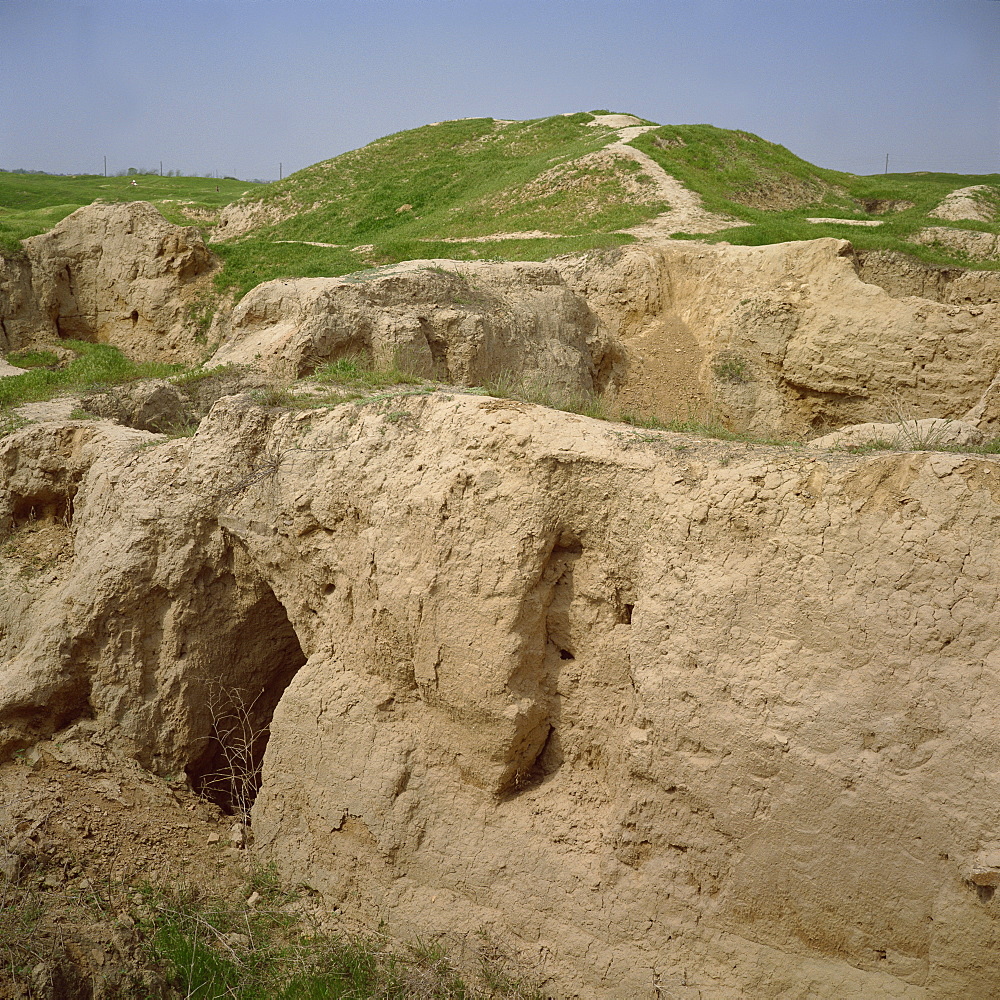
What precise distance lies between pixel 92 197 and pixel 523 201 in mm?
20088

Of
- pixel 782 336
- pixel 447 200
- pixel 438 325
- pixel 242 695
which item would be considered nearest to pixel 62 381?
pixel 438 325

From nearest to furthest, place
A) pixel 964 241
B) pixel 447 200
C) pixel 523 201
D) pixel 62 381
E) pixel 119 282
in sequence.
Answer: pixel 62 381
pixel 964 241
pixel 119 282
pixel 523 201
pixel 447 200

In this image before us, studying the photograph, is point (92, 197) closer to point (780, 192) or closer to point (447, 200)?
point (447, 200)

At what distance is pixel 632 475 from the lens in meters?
6.11

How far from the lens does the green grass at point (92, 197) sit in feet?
73.0

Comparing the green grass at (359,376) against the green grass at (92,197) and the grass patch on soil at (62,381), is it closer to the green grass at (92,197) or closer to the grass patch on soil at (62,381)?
the grass patch on soil at (62,381)

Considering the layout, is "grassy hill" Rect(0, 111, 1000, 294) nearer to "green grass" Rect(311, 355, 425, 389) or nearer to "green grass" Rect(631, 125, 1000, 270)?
"green grass" Rect(631, 125, 1000, 270)

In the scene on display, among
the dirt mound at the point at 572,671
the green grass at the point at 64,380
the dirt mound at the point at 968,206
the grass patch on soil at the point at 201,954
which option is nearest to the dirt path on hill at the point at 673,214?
the dirt mound at the point at 968,206

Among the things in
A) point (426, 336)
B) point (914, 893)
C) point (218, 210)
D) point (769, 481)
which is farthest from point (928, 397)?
point (218, 210)

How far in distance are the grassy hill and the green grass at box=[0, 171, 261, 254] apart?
0.15 m

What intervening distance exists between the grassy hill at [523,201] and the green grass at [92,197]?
Result: 6.0 inches

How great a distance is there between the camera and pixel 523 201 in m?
21.5

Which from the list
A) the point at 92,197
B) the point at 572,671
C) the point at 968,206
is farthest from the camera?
the point at 92,197

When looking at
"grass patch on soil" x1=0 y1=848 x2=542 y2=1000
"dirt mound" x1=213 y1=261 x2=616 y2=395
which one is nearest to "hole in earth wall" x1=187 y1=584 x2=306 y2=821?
"grass patch on soil" x1=0 y1=848 x2=542 y2=1000
